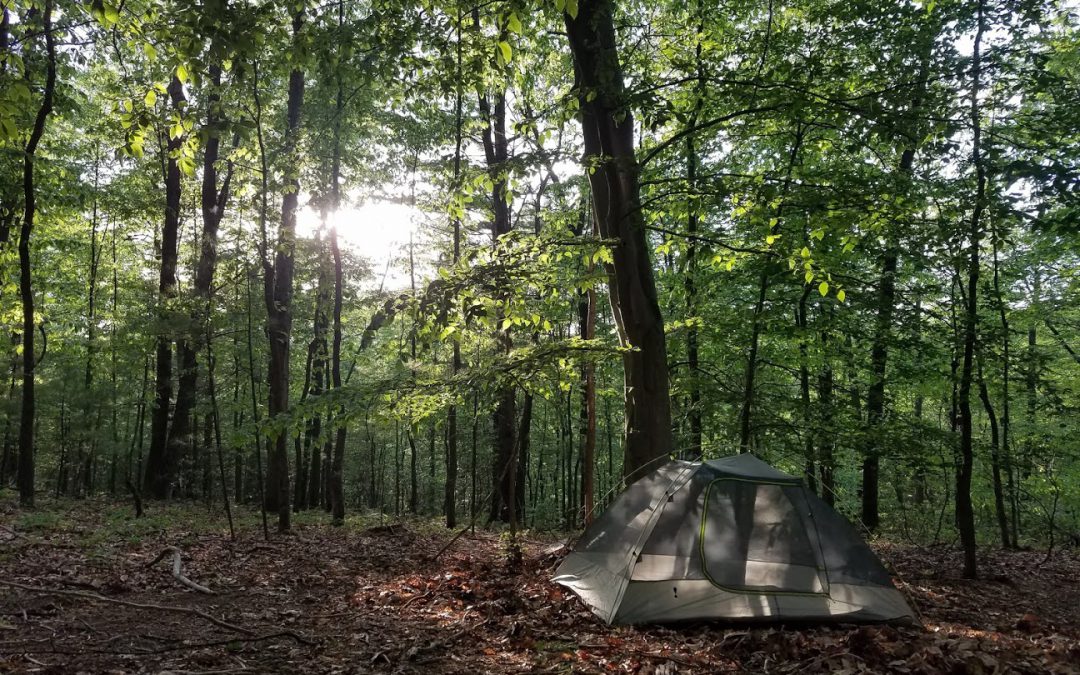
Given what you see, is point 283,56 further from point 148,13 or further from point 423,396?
point 423,396

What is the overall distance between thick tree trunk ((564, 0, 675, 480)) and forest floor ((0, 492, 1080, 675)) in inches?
84.1

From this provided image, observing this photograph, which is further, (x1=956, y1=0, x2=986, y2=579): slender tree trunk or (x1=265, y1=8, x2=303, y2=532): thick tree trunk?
→ (x1=265, y1=8, x2=303, y2=532): thick tree trunk

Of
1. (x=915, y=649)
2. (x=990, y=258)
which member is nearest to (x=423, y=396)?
(x=915, y=649)

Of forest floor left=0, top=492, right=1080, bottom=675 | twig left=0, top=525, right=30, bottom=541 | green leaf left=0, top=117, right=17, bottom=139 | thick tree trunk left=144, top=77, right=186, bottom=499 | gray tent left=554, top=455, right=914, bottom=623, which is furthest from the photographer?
thick tree trunk left=144, top=77, right=186, bottom=499

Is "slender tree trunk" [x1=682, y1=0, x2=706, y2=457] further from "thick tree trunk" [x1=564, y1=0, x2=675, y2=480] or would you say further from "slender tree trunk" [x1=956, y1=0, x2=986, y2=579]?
"slender tree trunk" [x1=956, y1=0, x2=986, y2=579]

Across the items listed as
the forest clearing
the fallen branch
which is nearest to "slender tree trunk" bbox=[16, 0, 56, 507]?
the forest clearing

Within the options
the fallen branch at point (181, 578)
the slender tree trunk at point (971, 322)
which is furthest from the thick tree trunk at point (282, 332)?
the slender tree trunk at point (971, 322)

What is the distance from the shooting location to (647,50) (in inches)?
383

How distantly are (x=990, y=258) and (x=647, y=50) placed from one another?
970 cm

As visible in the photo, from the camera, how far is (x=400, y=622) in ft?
20.0

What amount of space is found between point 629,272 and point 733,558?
354cm

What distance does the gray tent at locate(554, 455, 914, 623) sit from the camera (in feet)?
19.5

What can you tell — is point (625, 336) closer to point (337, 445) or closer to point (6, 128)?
point (6, 128)

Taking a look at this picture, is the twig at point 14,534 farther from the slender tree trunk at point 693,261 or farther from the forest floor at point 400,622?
the slender tree trunk at point 693,261
